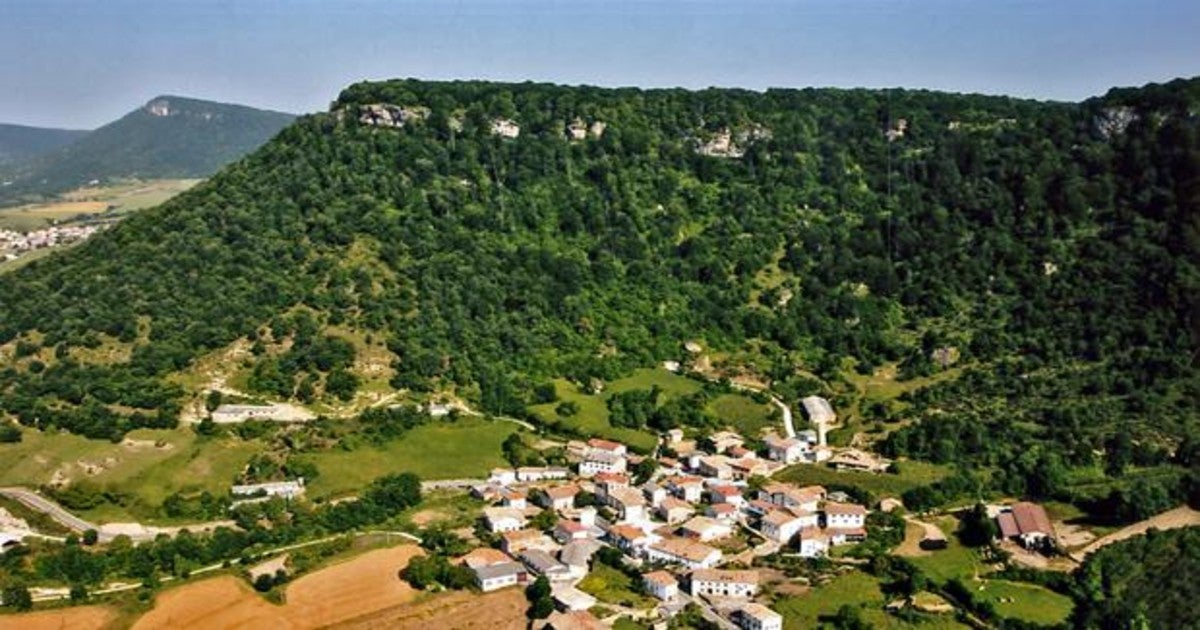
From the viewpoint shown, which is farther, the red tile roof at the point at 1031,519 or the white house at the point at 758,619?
the red tile roof at the point at 1031,519

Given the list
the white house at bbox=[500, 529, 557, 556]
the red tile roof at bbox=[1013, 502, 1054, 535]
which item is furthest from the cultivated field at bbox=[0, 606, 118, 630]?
the red tile roof at bbox=[1013, 502, 1054, 535]

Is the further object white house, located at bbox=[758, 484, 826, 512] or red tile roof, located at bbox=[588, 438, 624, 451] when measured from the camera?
red tile roof, located at bbox=[588, 438, 624, 451]

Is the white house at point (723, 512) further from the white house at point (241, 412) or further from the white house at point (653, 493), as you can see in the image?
the white house at point (241, 412)

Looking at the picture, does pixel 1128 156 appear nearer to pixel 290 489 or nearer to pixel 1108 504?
pixel 1108 504

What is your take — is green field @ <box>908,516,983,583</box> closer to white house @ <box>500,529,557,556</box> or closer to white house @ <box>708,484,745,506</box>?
white house @ <box>708,484,745,506</box>

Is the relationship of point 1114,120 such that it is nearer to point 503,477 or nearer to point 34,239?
point 503,477

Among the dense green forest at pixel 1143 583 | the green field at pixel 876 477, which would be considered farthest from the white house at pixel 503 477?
the dense green forest at pixel 1143 583

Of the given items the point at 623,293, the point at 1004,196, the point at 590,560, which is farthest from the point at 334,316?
the point at 1004,196
